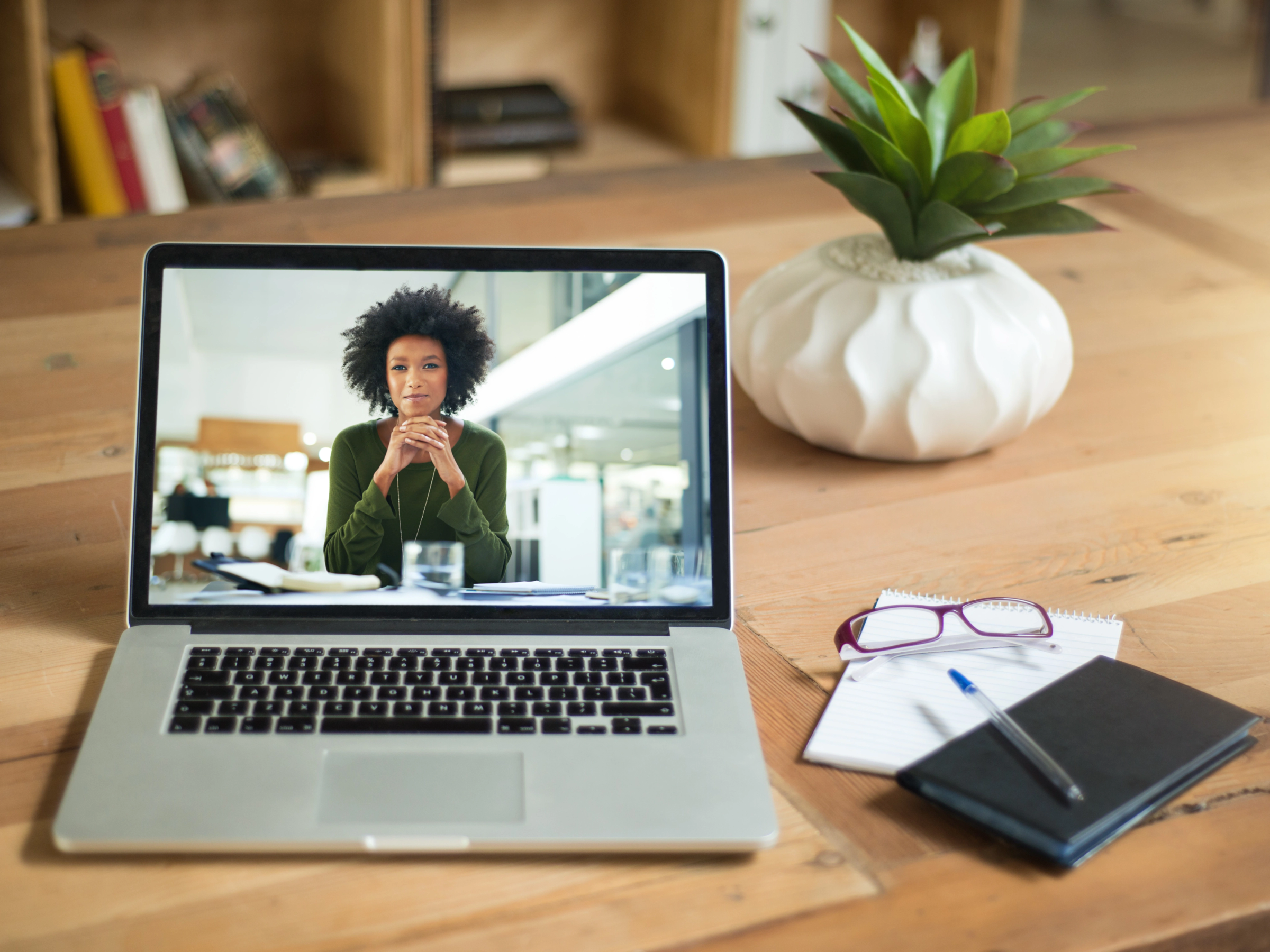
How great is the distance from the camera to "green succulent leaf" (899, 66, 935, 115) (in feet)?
3.36

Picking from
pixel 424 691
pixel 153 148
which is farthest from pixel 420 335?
pixel 153 148

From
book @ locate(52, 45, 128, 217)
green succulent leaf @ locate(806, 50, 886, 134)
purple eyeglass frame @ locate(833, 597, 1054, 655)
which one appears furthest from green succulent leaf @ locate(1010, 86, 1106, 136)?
book @ locate(52, 45, 128, 217)

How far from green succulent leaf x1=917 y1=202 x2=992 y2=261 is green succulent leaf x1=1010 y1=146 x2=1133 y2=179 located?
6 centimetres

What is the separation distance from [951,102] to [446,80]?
2.01 metres

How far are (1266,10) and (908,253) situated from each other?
305 cm

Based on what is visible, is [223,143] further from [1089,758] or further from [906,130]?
[1089,758]

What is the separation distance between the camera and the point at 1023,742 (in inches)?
25.8

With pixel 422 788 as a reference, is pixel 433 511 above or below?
above

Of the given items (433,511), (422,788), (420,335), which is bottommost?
(422,788)

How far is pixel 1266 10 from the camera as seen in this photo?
10.9ft

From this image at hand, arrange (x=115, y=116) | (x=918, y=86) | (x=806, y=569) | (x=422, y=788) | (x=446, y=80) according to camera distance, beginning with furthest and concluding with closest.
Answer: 1. (x=446, y=80)
2. (x=115, y=116)
3. (x=918, y=86)
4. (x=806, y=569)
5. (x=422, y=788)

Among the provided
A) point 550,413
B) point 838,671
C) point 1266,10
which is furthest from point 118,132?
point 1266,10

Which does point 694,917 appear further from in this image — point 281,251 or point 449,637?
point 281,251

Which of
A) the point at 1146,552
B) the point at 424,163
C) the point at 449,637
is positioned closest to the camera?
the point at 449,637
